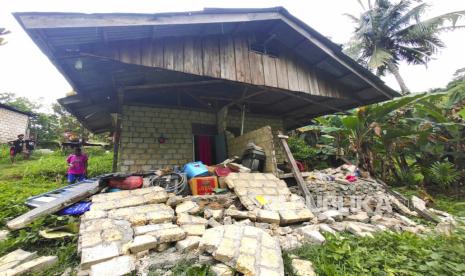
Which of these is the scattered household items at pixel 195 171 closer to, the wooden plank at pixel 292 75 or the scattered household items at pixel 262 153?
the scattered household items at pixel 262 153

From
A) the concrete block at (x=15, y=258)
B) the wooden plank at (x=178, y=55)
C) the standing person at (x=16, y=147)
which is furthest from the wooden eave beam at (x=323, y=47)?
the standing person at (x=16, y=147)

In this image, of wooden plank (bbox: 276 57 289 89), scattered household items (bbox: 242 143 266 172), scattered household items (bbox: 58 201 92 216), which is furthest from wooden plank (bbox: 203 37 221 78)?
scattered household items (bbox: 58 201 92 216)

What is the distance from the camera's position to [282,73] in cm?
638

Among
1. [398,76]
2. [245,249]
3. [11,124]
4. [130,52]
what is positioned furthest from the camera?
[11,124]

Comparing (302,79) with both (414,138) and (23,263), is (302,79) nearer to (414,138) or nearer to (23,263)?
(414,138)

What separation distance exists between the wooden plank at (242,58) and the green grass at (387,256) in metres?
3.88

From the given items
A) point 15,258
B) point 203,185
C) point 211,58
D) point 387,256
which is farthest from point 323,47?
point 15,258

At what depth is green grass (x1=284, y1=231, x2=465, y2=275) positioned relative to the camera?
251 centimetres

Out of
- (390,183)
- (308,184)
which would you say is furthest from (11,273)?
(390,183)

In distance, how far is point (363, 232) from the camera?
11.8 feet

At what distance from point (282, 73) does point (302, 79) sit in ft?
2.49

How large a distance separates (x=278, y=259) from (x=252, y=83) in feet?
13.5

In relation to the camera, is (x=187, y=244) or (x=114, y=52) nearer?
(x=187, y=244)

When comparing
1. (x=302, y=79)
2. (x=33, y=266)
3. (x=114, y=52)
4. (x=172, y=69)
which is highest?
(x=302, y=79)
